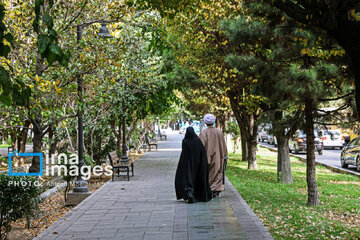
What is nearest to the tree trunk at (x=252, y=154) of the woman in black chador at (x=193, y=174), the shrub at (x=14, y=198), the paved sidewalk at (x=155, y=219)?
the paved sidewalk at (x=155, y=219)

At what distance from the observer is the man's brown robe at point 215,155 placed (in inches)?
404

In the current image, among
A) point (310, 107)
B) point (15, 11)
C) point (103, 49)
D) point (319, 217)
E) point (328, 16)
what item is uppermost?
point (15, 11)

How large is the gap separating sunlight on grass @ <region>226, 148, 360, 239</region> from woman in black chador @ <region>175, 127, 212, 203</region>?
3.98ft

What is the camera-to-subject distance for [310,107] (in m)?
10.8

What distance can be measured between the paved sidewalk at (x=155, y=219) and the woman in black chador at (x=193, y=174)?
240 millimetres

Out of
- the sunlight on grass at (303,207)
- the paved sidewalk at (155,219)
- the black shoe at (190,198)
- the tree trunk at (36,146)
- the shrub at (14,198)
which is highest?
the tree trunk at (36,146)

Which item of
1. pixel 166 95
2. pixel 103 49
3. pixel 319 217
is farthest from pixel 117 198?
pixel 166 95

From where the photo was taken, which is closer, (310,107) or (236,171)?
(310,107)

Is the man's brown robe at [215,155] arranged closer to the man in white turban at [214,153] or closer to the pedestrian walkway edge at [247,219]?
the man in white turban at [214,153]

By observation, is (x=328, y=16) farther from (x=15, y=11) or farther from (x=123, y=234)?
(x=15, y=11)

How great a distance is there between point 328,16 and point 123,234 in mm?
4290

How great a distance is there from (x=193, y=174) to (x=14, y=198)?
3951 mm

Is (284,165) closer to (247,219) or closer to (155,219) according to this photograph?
(247,219)

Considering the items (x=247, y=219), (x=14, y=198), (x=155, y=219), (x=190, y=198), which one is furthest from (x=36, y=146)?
(x=247, y=219)
